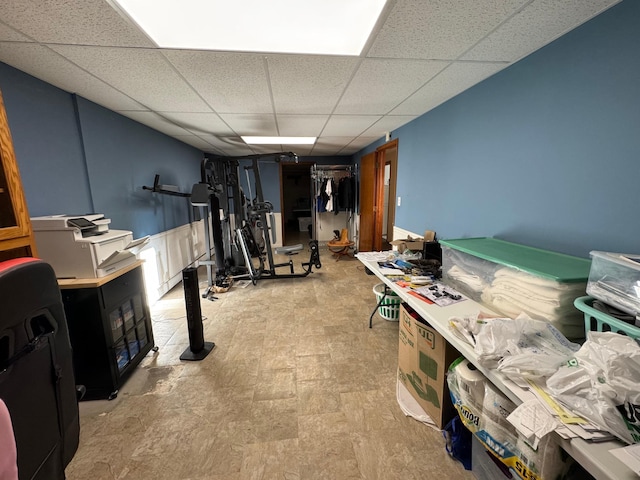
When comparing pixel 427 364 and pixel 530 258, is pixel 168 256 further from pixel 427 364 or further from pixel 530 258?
pixel 530 258

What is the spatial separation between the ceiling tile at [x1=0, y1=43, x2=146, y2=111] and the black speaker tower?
5.30 ft

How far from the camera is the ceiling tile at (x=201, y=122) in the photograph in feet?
8.96

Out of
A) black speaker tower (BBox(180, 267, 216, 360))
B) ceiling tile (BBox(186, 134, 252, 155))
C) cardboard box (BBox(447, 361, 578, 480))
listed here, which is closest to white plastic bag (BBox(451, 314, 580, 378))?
cardboard box (BBox(447, 361, 578, 480))

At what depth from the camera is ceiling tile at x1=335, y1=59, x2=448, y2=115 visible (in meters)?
1.70

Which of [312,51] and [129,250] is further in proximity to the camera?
[129,250]

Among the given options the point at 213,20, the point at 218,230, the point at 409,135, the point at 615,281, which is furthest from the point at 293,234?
the point at 615,281

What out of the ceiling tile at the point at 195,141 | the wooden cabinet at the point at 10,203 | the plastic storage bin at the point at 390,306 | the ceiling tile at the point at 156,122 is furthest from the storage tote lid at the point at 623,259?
the ceiling tile at the point at 195,141

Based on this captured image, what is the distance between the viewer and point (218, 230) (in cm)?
374

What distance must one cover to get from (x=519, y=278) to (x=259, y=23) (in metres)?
1.96

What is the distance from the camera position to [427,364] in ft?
4.91

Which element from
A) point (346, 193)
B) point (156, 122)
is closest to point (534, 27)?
point (156, 122)

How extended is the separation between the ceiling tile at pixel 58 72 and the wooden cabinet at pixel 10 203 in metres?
0.90

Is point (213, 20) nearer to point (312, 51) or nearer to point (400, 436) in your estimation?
point (312, 51)

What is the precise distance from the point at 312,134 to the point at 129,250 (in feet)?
9.39
